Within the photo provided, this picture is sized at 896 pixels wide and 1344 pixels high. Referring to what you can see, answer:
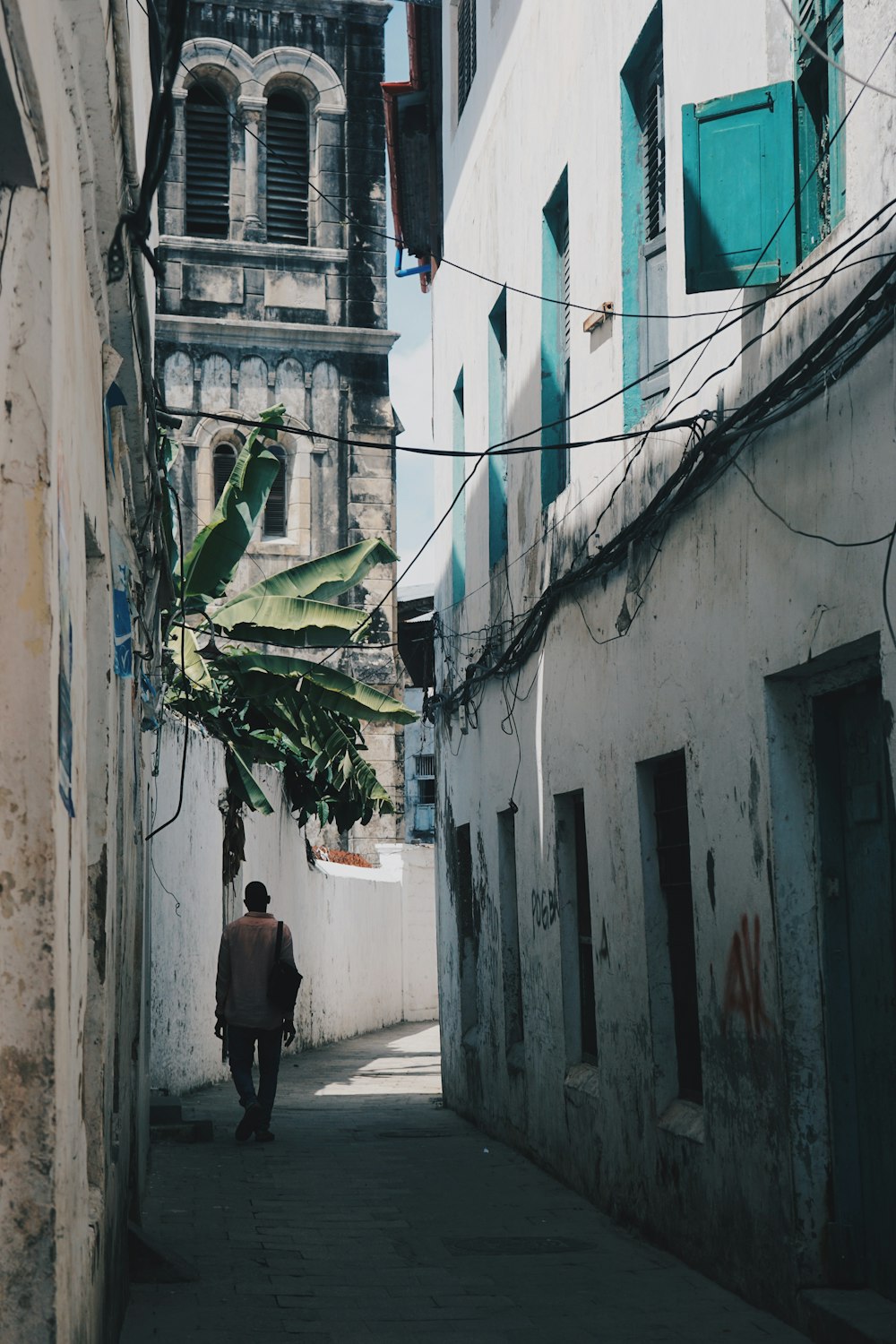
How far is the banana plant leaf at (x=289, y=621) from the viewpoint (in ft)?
55.4

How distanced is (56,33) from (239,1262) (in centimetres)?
553

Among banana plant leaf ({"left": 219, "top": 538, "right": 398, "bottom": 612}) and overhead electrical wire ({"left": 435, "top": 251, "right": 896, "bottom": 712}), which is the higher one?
banana plant leaf ({"left": 219, "top": 538, "right": 398, "bottom": 612})

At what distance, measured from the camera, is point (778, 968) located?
6.41m

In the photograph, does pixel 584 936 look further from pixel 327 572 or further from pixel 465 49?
pixel 465 49

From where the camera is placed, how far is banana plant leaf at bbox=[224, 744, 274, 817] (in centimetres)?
1831

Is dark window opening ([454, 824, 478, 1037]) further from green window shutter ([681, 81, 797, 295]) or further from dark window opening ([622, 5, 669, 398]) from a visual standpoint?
green window shutter ([681, 81, 797, 295])

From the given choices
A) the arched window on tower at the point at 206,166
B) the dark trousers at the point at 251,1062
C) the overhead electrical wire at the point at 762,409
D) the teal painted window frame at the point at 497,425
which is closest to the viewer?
the overhead electrical wire at the point at 762,409

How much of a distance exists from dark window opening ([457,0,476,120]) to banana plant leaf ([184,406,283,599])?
346 centimetres

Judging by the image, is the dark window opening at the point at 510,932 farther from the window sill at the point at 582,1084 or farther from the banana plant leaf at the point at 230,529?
the banana plant leaf at the point at 230,529

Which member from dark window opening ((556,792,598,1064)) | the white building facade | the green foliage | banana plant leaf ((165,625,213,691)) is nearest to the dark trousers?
→ the white building facade

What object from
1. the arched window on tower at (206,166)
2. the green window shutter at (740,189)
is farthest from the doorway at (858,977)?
the arched window on tower at (206,166)

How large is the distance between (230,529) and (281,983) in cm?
516

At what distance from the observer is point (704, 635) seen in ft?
24.4

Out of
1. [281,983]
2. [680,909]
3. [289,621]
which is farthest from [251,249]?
[680,909]
